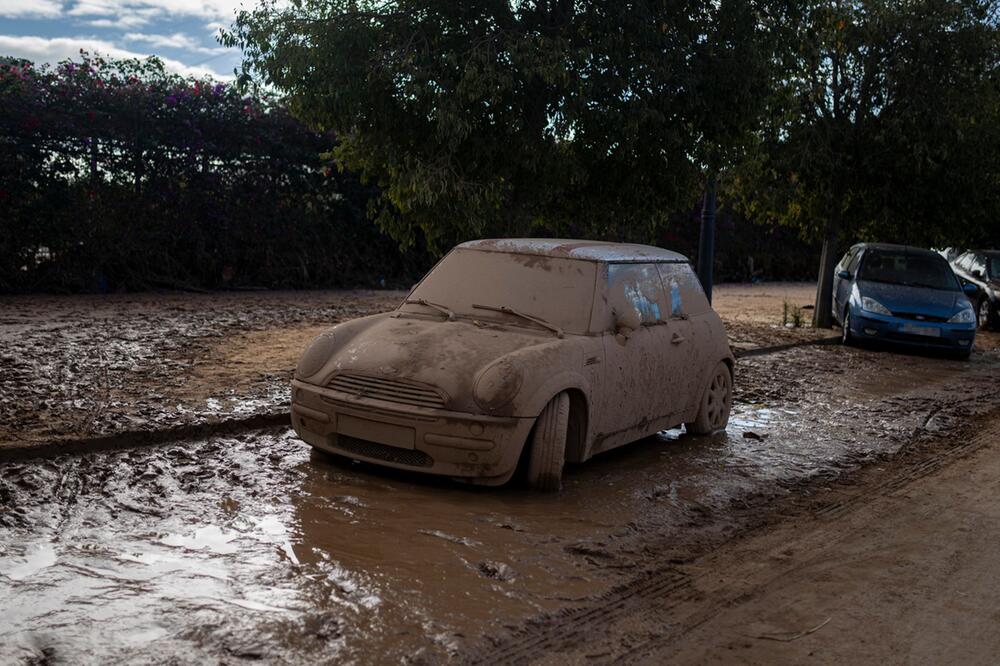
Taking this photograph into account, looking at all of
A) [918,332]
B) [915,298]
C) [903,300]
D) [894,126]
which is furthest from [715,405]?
[894,126]

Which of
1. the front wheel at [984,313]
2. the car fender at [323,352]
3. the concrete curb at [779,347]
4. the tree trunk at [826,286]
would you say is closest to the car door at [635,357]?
the car fender at [323,352]

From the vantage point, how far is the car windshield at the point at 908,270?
16.1 meters

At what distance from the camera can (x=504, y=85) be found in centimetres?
962

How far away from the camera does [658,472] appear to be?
730cm

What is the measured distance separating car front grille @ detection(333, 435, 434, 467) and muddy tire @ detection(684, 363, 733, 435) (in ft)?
9.94

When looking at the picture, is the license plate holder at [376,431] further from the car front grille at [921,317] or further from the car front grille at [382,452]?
the car front grille at [921,317]

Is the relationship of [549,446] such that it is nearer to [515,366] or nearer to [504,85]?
[515,366]

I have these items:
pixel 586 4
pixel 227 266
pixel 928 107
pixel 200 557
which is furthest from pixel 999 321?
pixel 200 557

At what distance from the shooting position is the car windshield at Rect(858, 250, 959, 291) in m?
16.1

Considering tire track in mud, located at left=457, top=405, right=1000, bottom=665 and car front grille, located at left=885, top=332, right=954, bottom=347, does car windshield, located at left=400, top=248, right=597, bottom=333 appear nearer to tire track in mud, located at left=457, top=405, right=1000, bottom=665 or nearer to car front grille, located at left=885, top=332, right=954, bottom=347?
tire track in mud, located at left=457, top=405, right=1000, bottom=665

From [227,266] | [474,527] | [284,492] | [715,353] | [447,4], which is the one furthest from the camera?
[227,266]

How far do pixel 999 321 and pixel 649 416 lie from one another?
49.1 ft

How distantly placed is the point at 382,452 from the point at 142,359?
4.90 meters

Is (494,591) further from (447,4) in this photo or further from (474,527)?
(447,4)
